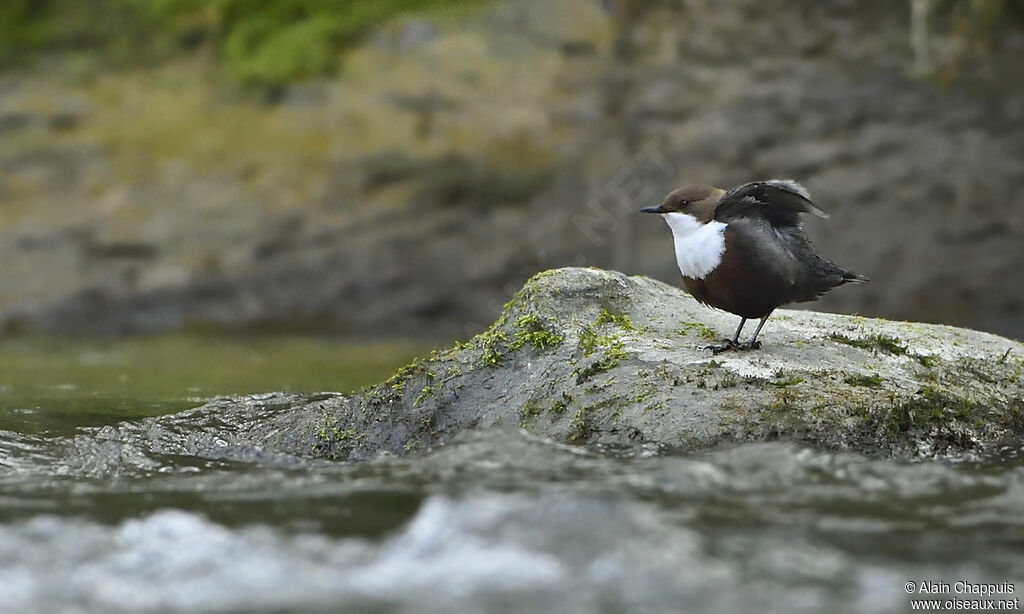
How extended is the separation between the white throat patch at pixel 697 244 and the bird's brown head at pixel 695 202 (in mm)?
28

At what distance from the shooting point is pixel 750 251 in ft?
15.8

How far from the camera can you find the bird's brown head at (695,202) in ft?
16.6

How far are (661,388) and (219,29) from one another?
893 cm

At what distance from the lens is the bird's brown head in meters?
5.07

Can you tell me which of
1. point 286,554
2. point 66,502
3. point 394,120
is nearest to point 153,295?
point 394,120

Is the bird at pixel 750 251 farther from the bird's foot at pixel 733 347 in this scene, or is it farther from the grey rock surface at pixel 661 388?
the grey rock surface at pixel 661 388

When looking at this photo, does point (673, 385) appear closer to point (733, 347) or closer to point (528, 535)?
point (733, 347)

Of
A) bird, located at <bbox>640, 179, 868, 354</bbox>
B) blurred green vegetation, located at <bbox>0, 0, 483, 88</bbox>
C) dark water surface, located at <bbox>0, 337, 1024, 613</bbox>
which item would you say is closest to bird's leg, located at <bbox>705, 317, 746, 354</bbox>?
bird, located at <bbox>640, 179, 868, 354</bbox>

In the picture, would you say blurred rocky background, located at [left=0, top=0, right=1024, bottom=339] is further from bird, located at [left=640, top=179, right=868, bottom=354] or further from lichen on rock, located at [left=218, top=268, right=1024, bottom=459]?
bird, located at [left=640, top=179, right=868, bottom=354]

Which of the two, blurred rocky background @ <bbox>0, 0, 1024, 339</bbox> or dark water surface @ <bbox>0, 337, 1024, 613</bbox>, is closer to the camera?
dark water surface @ <bbox>0, 337, 1024, 613</bbox>

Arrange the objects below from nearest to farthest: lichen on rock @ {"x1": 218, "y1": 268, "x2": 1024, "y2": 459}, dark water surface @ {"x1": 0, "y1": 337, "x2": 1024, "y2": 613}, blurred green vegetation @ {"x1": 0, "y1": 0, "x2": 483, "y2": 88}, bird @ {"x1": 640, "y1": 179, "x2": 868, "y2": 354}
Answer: dark water surface @ {"x1": 0, "y1": 337, "x2": 1024, "y2": 613} → lichen on rock @ {"x1": 218, "y1": 268, "x2": 1024, "y2": 459} → bird @ {"x1": 640, "y1": 179, "x2": 868, "y2": 354} → blurred green vegetation @ {"x1": 0, "y1": 0, "x2": 483, "y2": 88}

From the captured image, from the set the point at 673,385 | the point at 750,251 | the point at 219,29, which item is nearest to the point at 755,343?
the point at 750,251

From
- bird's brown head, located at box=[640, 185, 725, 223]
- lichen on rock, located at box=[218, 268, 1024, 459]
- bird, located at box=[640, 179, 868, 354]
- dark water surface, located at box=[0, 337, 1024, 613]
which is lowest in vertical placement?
dark water surface, located at box=[0, 337, 1024, 613]

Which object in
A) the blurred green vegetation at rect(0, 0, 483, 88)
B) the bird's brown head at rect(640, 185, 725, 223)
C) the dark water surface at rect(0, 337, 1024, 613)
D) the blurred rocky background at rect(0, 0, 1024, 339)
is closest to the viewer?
the dark water surface at rect(0, 337, 1024, 613)
